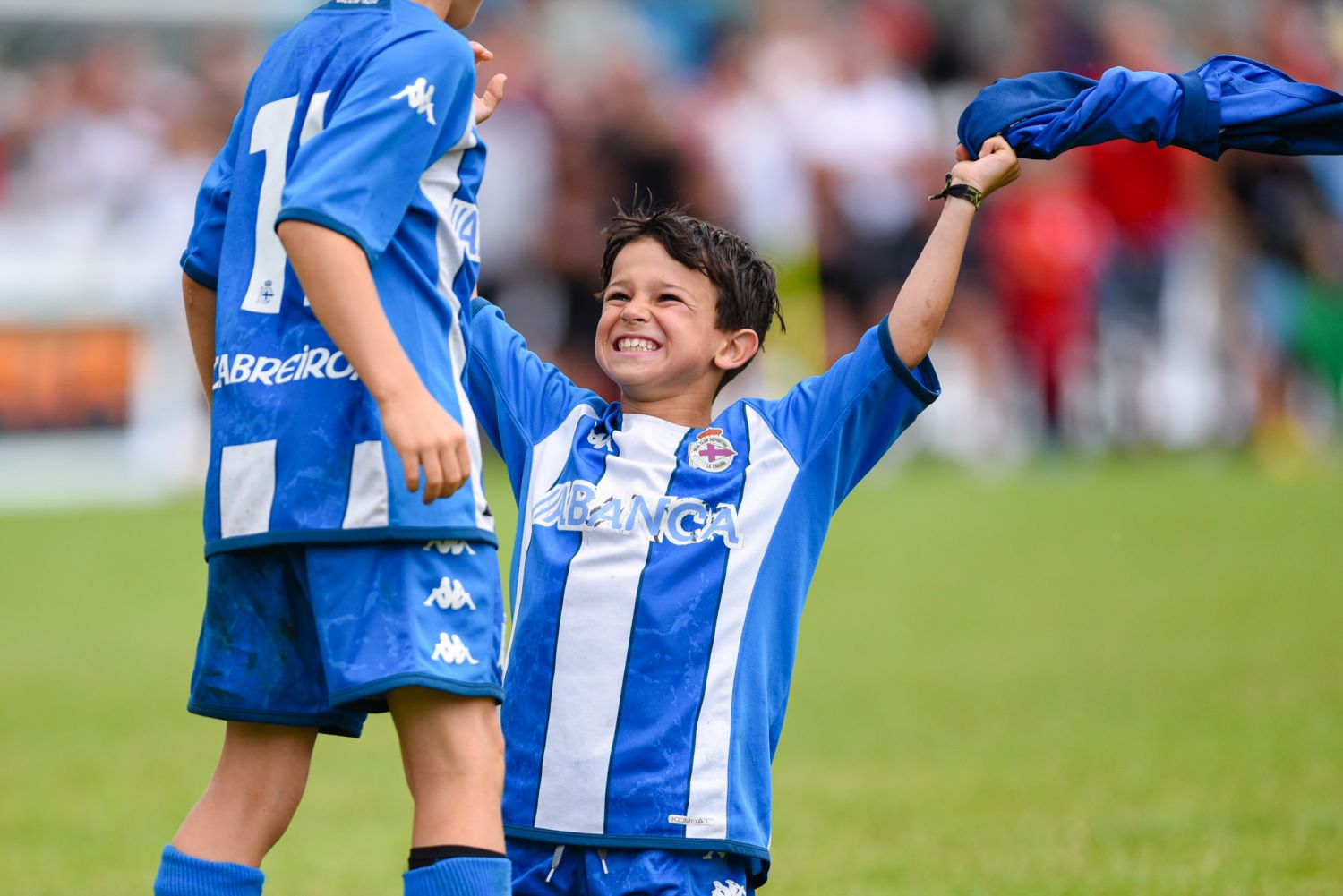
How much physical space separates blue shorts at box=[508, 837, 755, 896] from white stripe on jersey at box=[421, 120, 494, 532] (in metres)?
0.65

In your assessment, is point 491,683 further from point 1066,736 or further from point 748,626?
point 1066,736

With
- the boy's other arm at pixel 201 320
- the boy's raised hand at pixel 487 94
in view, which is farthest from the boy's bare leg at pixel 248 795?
the boy's raised hand at pixel 487 94

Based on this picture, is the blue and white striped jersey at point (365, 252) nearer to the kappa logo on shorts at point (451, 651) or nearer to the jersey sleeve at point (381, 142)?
the jersey sleeve at point (381, 142)

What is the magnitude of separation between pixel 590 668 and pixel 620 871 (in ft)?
1.12

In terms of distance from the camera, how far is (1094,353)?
592 inches

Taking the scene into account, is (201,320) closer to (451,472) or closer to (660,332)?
(451,472)

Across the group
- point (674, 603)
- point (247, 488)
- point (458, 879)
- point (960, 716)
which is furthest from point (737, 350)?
point (960, 716)

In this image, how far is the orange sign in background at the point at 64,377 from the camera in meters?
11.4

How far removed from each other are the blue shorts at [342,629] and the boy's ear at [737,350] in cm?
80

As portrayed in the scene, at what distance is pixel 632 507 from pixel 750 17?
1472 cm

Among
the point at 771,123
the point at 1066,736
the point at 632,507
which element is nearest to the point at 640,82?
the point at 771,123

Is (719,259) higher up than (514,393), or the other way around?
(719,259)

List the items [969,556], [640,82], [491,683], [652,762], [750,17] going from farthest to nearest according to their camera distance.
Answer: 1. [750,17]
2. [640,82]
3. [969,556]
4. [652,762]
5. [491,683]

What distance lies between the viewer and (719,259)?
3.40m
